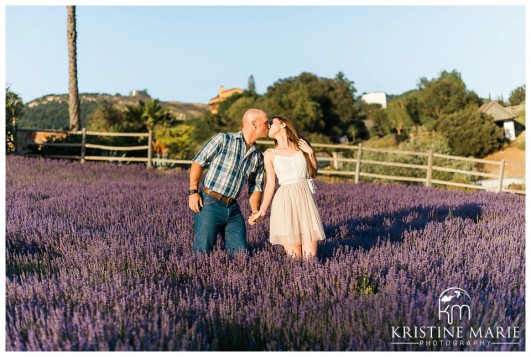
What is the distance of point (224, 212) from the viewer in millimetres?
4383

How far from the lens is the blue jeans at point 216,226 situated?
4309mm

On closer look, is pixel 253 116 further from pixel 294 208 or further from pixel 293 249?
pixel 293 249

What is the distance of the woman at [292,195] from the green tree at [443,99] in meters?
44.9

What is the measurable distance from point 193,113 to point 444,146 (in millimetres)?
89536

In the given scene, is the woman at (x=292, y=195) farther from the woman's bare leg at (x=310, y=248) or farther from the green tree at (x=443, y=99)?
the green tree at (x=443, y=99)

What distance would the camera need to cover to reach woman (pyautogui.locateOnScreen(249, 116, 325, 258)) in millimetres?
4094

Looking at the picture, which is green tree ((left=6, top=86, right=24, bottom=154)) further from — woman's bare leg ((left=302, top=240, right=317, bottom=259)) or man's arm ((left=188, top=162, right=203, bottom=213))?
woman's bare leg ((left=302, top=240, right=317, bottom=259))

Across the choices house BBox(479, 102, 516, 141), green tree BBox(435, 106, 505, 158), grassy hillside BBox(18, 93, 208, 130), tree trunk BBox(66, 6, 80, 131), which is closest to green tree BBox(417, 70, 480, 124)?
house BBox(479, 102, 516, 141)

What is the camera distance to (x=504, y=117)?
38.8 metres

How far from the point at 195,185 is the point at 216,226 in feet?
1.23

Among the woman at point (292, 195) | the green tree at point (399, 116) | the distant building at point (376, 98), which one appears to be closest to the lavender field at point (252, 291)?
the woman at point (292, 195)

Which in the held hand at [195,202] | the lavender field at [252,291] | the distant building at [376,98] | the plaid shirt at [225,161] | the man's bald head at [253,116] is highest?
the distant building at [376,98]

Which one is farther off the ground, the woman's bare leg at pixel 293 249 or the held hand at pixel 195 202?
the held hand at pixel 195 202

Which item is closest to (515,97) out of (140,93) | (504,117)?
(504,117)
